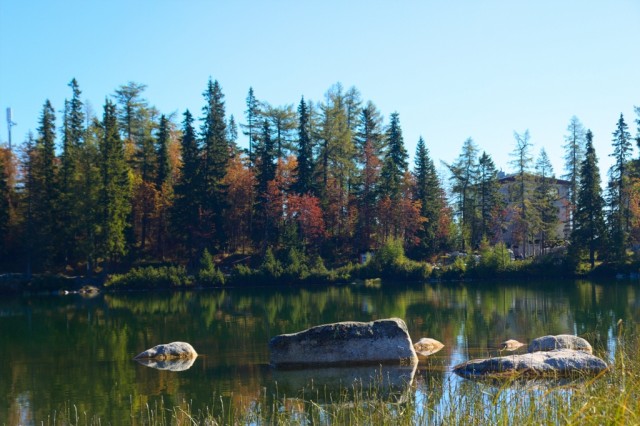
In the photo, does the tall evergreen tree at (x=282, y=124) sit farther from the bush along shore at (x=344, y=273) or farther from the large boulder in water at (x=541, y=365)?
the large boulder in water at (x=541, y=365)

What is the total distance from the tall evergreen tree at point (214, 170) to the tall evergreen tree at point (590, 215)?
92.3ft

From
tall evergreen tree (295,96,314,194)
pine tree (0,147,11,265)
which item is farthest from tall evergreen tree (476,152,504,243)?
pine tree (0,147,11,265)

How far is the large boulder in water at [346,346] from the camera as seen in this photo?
52.8ft

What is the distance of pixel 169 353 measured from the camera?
1806cm

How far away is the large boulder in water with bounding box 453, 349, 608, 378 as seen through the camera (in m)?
12.8

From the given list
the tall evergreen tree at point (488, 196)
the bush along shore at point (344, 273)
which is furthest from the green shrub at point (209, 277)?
the tall evergreen tree at point (488, 196)

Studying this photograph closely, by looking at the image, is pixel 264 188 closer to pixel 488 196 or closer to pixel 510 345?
pixel 488 196

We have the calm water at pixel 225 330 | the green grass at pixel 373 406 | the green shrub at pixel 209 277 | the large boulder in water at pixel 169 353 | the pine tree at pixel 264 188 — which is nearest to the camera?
the green grass at pixel 373 406

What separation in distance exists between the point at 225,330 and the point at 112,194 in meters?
32.3

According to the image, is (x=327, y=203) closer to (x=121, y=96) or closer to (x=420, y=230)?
(x=420, y=230)

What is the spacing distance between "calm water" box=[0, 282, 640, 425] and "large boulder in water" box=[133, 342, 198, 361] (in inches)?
18.7

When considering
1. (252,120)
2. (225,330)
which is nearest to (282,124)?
(252,120)

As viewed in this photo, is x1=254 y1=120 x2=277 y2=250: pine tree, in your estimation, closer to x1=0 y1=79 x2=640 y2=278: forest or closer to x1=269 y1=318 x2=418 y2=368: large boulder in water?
x1=0 y1=79 x2=640 y2=278: forest

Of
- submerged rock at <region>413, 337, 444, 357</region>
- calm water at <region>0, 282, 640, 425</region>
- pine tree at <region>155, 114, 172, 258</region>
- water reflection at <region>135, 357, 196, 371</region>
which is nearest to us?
calm water at <region>0, 282, 640, 425</region>
